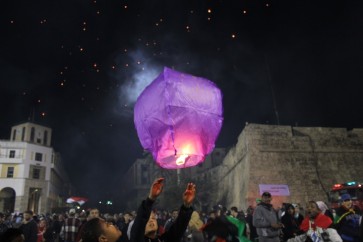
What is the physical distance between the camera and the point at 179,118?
3.90 meters

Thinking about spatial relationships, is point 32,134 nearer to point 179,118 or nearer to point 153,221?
point 179,118

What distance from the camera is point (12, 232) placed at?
4219 mm

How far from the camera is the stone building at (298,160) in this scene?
2422cm

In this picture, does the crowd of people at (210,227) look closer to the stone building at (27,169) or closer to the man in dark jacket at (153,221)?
the man in dark jacket at (153,221)

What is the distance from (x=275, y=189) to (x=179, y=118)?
21.7 meters

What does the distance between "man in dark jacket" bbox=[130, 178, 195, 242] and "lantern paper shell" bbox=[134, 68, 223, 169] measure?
0.71m

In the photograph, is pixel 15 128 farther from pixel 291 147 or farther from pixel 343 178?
pixel 343 178

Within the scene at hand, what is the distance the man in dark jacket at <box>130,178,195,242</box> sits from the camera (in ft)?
8.82

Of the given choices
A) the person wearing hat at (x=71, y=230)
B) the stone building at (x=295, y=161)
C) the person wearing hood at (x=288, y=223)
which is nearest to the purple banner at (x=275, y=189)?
the stone building at (x=295, y=161)

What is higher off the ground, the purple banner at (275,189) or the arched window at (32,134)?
the arched window at (32,134)

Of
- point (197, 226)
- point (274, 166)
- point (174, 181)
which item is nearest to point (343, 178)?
point (274, 166)

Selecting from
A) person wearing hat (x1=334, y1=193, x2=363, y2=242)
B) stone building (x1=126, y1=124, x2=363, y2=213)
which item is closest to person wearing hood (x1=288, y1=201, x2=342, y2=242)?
person wearing hat (x1=334, y1=193, x2=363, y2=242)

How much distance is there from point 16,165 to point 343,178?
39673 mm

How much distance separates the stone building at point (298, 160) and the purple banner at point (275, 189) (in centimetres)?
7
